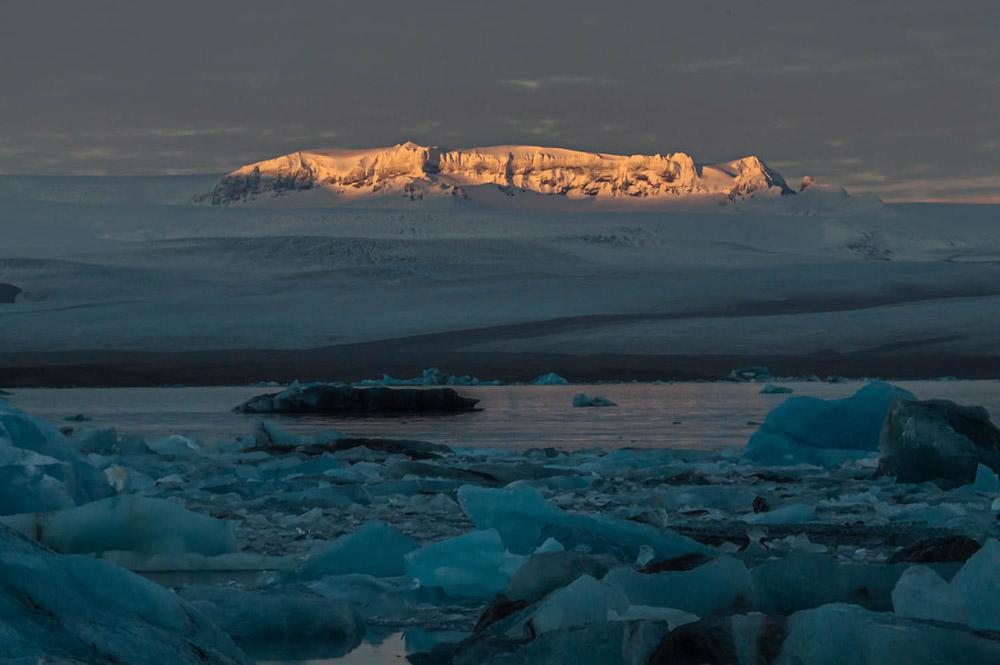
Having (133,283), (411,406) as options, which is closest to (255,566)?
(411,406)

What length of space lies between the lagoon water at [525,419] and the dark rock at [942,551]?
9.08 metres

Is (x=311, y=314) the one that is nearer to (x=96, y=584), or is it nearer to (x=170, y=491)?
(x=170, y=491)

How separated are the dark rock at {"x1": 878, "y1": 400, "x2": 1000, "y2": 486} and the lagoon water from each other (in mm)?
4164

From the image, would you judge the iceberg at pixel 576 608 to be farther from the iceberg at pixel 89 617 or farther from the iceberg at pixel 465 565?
the iceberg at pixel 465 565

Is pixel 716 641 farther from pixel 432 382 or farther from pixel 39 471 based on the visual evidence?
pixel 432 382

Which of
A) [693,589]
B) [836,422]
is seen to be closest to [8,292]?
[836,422]

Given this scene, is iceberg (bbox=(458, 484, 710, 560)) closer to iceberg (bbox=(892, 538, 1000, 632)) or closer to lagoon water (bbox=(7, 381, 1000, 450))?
iceberg (bbox=(892, 538, 1000, 632))

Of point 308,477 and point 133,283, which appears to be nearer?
point 308,477

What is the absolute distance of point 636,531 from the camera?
6.02 metres

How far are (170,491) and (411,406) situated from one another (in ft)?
59.2

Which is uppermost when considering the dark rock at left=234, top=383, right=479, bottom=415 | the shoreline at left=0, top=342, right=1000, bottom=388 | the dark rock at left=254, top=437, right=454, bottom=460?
the dark rock at left=254, top=437, right=454, bottom=460

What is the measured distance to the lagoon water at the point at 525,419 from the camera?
16547 mm

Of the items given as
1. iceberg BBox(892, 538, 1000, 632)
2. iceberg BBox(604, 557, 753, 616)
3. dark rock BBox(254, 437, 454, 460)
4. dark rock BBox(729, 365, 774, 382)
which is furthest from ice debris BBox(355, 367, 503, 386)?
iceberg BBox(892, 538, 1000, 632)

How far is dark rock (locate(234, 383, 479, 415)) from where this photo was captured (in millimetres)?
26344
